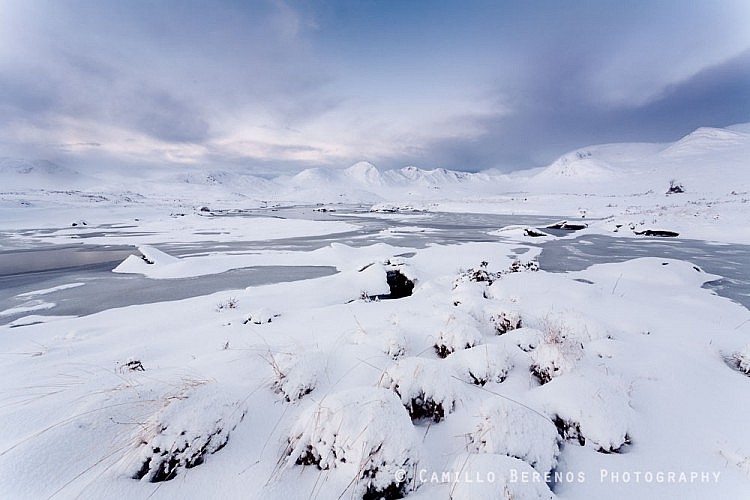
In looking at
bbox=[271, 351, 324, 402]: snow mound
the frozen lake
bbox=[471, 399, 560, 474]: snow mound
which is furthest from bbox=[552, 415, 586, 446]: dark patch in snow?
the frozen lake

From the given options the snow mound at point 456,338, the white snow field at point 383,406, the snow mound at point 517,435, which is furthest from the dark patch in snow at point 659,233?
the snow mound at point 517,435

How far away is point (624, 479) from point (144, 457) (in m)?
3.39

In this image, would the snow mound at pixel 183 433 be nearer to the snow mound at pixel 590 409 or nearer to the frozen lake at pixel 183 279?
the snow mound at pixel 590 409

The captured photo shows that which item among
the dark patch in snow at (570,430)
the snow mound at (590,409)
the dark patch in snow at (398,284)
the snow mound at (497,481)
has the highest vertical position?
the snow mound at (497,481)

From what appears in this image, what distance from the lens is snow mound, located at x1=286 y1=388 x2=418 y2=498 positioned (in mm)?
2027

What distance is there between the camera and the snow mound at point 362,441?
2.03 m

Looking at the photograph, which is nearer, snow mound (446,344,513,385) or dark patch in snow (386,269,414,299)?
snow mound (446,344,513,385)

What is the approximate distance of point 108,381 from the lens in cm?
307

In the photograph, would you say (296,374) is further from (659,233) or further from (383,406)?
(659,233)

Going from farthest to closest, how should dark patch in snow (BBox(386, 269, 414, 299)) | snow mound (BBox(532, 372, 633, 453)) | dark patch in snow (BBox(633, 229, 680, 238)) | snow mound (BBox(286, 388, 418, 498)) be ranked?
dark patch in snow (BBox(633, 229, 680, 238)) < dark patch in snow (BBox(386, 269, 414, 299)) < snow mound (BBox(532, 372, 633, 453)) < snow mound (BBox(286, 388, 418, 498))

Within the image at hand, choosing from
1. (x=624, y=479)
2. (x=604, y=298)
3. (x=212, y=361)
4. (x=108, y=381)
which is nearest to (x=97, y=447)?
(x=108, y=381)

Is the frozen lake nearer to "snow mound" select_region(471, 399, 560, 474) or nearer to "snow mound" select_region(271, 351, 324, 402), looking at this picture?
"snow mound" select_region(271, 351, 324, 402)

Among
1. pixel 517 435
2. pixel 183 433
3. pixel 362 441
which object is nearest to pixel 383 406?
pixel 362 441

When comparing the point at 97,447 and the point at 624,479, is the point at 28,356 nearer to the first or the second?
the point at 97,447
